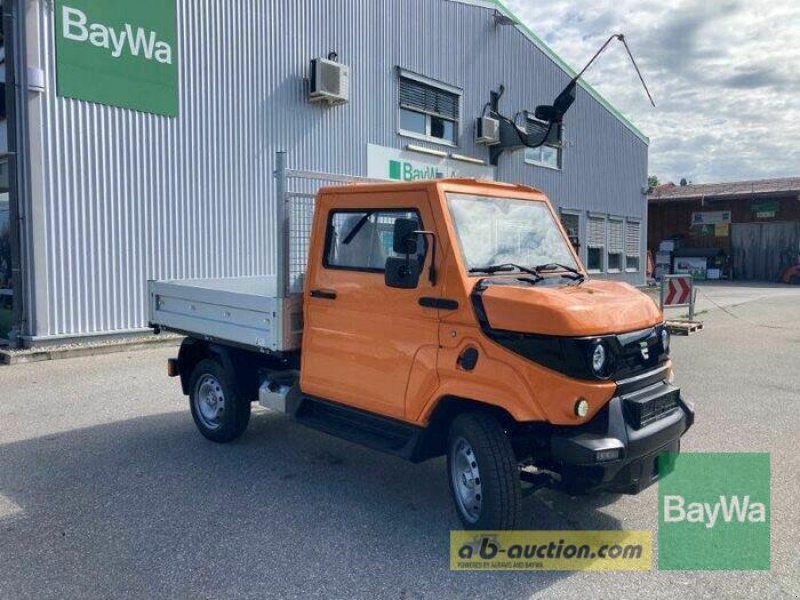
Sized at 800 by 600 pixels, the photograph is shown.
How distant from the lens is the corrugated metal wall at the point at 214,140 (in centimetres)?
980

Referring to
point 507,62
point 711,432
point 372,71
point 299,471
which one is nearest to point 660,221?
point 507,62

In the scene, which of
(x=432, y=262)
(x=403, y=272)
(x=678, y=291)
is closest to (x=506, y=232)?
(x=432, y=262)

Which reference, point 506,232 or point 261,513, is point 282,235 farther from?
point 261,513

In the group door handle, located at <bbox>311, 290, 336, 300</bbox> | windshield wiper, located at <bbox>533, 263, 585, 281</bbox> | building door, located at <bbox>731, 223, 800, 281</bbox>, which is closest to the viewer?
windshield wiper, located at <bbox>533, 263, 585, 281</bbox>

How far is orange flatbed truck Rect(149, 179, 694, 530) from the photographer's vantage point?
3.70 meters

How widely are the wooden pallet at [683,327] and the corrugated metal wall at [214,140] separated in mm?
6941

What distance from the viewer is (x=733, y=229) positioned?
3572cm

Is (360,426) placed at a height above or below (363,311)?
below

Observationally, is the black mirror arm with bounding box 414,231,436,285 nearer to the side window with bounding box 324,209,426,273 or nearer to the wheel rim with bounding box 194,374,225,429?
the side window with bounding box 324,209,426,273

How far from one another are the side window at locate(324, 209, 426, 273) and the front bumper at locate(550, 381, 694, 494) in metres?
1.69

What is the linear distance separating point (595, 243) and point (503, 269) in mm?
19099

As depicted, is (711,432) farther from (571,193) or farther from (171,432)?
(571,193)

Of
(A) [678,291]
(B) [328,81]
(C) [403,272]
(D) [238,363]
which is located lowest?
(D) [238,363]

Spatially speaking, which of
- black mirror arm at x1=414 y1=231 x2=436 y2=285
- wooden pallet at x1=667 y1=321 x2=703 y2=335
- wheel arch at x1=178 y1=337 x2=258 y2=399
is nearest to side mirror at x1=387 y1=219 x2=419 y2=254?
black mirror arm at x1=414 y1=231 x2=436 y2=285
